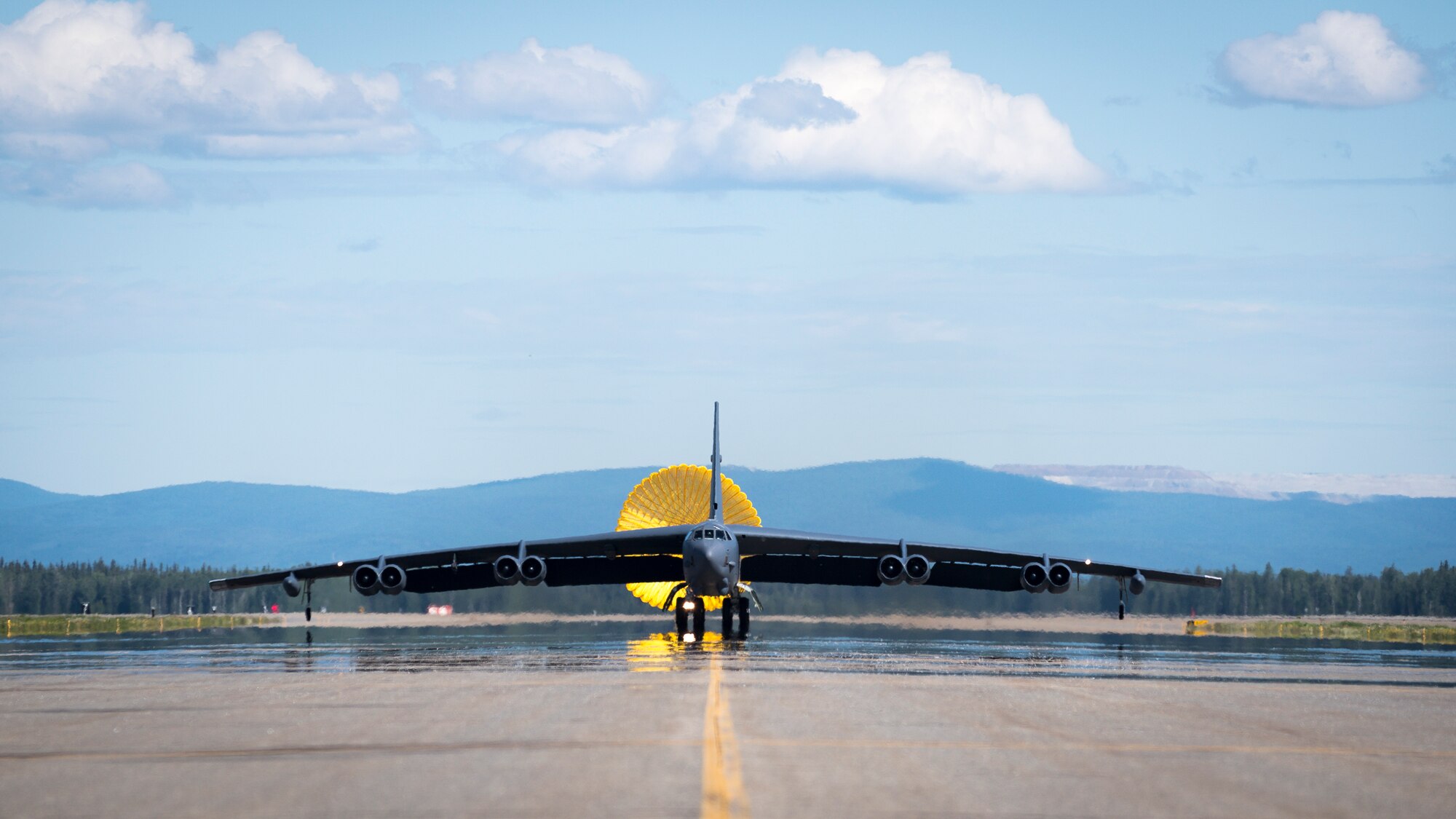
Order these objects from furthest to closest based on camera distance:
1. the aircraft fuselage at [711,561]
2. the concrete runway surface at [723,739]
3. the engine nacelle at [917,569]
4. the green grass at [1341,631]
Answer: the green grass at [1341,631]
the engine nacelle at [917,569]
the aircraft fuselage at [711,561]
the concrete runway surface at [723,739]

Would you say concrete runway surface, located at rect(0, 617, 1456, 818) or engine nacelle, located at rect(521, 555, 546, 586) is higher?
engine nacelle, located at rect(521, 555, 546, 586)

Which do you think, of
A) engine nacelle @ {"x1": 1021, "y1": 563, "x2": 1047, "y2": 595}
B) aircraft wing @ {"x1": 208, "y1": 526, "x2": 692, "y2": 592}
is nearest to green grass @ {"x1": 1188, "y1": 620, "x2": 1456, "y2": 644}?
engine nacelle @ {"x1": 1021, "y1": 563, "x2": 1047, "y2": 595}

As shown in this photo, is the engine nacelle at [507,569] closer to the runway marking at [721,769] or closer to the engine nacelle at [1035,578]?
the engine nacelle at [1035,578]

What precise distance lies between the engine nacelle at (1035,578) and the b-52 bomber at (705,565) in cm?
4

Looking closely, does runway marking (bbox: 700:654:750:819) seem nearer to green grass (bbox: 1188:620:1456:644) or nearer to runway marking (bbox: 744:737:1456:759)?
runway marking (bbox: 744:737:1456:759)

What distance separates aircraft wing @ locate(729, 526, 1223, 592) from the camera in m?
56.9

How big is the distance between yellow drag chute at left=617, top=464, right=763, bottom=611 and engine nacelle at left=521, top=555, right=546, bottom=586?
11.0 meters

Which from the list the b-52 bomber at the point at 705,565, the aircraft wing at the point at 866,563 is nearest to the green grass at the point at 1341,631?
the aircraft wing at the point at 866,563

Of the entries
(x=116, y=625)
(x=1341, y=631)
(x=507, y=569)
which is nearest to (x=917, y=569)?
(x=507, y=569)

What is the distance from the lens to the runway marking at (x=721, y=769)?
1230cm

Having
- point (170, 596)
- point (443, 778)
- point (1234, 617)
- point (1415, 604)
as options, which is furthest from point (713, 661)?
point (170, 596)

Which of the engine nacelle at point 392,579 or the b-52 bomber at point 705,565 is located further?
the engine nacelle at point 392,579

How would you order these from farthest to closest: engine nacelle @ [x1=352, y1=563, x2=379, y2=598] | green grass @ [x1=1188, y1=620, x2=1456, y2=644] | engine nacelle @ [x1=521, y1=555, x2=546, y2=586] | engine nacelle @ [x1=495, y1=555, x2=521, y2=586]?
1. green grass @ [x1=1188, y1=620, x2=1456, y2=644]
2. engine nacelle @ [x1=521, y1=555, x2=546, y2=586]
3. engine nacelle @ [x1=352, y1=563, x2=379, y2=598]
4. engine nacelle @ [x1=495, y1=555, x2=521, y2=586]

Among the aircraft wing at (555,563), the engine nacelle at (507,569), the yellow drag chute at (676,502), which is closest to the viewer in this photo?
the engine nacelle at (507,569)
